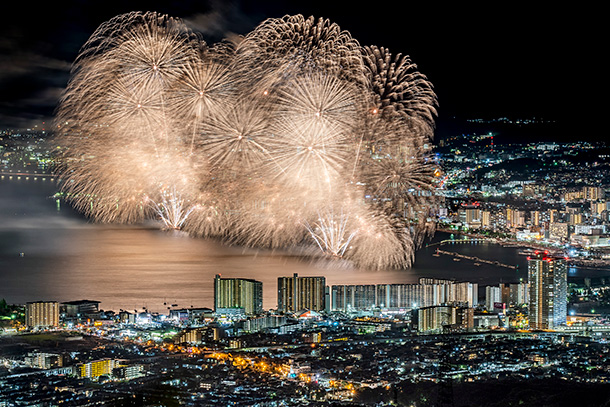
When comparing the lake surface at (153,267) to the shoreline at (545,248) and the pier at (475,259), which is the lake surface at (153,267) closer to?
the pier at (475,259)

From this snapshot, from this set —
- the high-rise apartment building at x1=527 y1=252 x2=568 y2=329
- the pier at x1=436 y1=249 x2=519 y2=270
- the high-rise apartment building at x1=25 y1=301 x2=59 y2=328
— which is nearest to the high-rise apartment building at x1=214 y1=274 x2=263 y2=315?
the high-rise apartment building at x1=25 y1=301 x2=59 y2=328

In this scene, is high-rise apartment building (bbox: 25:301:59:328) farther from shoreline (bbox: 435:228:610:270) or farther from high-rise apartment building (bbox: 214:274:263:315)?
shoreline (bbox: 435:228:610:270)

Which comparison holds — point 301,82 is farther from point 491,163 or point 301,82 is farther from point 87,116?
point 491,163

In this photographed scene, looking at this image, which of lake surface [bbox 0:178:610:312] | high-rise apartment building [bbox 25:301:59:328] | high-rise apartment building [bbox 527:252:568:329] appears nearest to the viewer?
high-rise apartment building [bbox 25:301:59:328]

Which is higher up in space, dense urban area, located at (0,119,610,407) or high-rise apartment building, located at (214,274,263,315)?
high-rise apartment building, located at (214,274,263,315)

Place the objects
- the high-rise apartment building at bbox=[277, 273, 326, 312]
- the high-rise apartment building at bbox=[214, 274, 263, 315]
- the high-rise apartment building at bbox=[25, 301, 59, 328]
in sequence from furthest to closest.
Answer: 1. the high-rise apartment building at bbox=[277, 273, 326, 312]
2. the high-rise apartment building at bbox=[214, 274, 263, 315]
3. the high-rise apartment building at bbox=[25, 301, 59, 328]

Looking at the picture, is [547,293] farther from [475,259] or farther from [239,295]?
[475,259]

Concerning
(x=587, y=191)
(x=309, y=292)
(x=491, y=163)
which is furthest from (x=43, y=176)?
(x=309, y=292)
